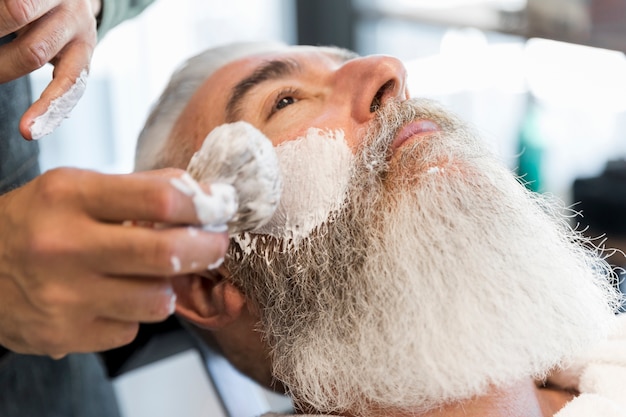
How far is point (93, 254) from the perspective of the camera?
24.4 inches

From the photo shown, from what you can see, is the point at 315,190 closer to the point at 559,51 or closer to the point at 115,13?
the point at 115,13

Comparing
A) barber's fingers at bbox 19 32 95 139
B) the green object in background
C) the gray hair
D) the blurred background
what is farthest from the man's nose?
the green object in background

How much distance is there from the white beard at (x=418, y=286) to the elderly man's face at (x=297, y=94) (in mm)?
49

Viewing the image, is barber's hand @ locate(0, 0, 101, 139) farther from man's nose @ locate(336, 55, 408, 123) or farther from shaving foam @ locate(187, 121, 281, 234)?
man's nose @ locate(336, 55, 408, 123)

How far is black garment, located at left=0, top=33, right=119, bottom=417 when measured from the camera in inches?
46.9

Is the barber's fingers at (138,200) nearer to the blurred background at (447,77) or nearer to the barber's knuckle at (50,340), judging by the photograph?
the barber's knuckle at (50,340)

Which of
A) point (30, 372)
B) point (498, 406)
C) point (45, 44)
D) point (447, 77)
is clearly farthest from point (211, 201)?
point (447, 77)

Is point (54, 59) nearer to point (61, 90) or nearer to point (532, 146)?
point (61, 90)

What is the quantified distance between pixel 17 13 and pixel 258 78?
1.33ft

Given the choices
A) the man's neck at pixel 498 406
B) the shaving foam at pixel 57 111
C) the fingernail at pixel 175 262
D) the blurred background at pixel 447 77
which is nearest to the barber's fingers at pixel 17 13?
the shaving foam at pixel 57 111

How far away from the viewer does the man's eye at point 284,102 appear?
3.68ft

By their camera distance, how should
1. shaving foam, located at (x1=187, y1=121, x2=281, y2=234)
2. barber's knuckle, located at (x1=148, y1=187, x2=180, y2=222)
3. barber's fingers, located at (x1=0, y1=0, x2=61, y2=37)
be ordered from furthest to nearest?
barber's fingers, located at (x1=0, y1=0, x2=61, y2=37), shaving foam, located at (x1=187, y1=121, x2=281, y2=234), barber's knuckle, located at (x1=148, y1=187, x2=180, y2=222)

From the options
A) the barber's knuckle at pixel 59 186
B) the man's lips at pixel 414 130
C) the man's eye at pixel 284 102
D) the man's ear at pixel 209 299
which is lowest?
the man's ear at pixel 209 299

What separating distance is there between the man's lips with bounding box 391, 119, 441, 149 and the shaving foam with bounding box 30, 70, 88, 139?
18.3 inches
